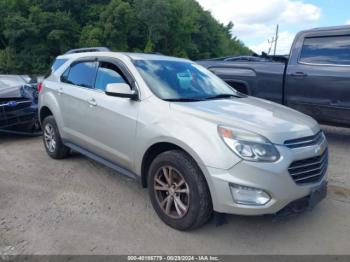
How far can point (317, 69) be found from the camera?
5.88 m

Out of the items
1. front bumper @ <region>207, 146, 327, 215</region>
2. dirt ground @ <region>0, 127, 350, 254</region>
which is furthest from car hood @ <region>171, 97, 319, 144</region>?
dirt ground @ <region>0, 127, 350, 254</region>

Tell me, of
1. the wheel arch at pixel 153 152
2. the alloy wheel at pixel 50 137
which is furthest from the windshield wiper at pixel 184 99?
the alloy wheel at pixel 50 137

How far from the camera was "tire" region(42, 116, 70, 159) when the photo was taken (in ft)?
17.5

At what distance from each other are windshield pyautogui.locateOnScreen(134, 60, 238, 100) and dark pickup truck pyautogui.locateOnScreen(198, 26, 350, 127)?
207 centimetres

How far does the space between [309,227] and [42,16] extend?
52.6m

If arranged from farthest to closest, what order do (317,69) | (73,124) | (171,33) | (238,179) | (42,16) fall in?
1. (171,33)
2. (42,16)
3. (317,69)
4. (73,124)
5. (238,179)

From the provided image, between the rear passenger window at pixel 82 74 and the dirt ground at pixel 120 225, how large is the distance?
4.25 ft

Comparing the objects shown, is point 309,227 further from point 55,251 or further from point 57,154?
point 57,154

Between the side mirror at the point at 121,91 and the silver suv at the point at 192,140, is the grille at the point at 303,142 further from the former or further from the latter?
the side mirror at the point at 121,91

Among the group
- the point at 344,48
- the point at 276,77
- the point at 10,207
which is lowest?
the point at 10,207

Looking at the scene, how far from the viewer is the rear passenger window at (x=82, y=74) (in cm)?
460

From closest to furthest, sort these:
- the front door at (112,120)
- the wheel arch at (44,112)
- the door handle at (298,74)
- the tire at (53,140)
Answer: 1. the front door at (112,120)
2. the tire at (53,140)
3. the wheel arch at (44,112)
4. the door handle at (298,74)

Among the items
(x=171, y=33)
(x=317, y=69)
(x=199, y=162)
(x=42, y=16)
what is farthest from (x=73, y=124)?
(x=171, y=33)

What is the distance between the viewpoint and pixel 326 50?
5.93 meters
